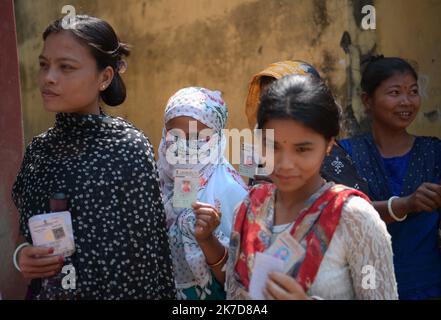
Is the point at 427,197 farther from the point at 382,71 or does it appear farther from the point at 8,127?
the point at 8,127

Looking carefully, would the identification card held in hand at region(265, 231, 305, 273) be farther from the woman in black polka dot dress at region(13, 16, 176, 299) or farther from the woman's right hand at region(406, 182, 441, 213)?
the woman's right hand at region(406, 182, 441, 213)

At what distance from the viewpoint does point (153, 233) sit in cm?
280

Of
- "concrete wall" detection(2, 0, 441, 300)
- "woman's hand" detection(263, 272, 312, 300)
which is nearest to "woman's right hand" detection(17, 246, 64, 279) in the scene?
"woman's hand" detection(263, 272, 312, 300)

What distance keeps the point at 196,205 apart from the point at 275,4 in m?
3.41

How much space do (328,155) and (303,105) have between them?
862 millimetres

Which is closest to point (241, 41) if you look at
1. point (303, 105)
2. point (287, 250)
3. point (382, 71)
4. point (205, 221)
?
point (382, 71)

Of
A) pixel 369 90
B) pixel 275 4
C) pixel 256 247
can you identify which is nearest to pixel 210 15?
pixel 275 4

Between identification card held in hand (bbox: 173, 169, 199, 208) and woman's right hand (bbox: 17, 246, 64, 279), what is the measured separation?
24.9 inches

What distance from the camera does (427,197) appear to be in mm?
3002

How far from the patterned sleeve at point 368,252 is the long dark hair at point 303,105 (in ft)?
1.16

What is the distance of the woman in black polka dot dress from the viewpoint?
2656 millimetres

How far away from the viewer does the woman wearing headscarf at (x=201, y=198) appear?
116 inches

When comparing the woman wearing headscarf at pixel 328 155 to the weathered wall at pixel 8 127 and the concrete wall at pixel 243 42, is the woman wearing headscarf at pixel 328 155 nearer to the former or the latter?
the concrete wall at pixel 243 42

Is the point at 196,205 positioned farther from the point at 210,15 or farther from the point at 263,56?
the point at 210,15
